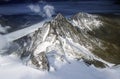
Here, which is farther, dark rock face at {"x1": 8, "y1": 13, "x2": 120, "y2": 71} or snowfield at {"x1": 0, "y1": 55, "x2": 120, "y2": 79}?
dark rock face at {"x1": 8, "y1": 13, "x2": 120, "y2": 71}

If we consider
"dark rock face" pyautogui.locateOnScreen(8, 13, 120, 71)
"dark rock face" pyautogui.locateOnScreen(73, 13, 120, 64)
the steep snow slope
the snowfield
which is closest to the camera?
the snowfield

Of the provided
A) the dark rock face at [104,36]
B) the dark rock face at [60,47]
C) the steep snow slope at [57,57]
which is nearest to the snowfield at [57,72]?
the steep snow slope at [57,57]

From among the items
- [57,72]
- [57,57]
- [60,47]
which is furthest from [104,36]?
[57,72]

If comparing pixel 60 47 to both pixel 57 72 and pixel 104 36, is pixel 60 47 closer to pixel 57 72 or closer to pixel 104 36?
pixel 57 72

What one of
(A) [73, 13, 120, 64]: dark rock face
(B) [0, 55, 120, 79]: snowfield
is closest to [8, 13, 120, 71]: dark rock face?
(A) [73, 13, 120, 64]: dark rock face

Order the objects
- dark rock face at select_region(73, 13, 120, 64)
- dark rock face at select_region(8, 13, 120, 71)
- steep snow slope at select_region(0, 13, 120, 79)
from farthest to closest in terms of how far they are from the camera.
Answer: dark rock face at select_region(73, 13, 120, 64), dark rock face at select_region(8, 13, 120, 71), steep snow slope at select_region(0, 13, 120, 79)

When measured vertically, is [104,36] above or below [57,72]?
above

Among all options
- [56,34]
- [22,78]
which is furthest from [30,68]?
[56,34]

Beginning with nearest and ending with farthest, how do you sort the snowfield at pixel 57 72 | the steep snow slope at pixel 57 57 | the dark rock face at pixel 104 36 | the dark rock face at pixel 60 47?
the snowfield at pixel 57 72 < the steep snow slope at pixel 57 57 < the dark rock face at pixel 60 47 < the dark rock face at pixel 104 36

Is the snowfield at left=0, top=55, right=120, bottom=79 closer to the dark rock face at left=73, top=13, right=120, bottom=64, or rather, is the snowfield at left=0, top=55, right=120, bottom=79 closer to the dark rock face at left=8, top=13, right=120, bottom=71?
the dark rock face at left=8, top=13, right=120, bottom=71

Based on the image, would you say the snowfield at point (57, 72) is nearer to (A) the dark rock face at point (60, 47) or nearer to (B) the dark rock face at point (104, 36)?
(A) the dark rock face at point (60, 47)
